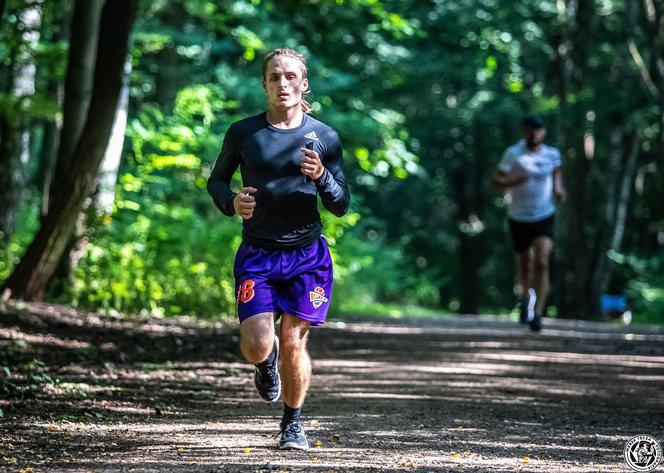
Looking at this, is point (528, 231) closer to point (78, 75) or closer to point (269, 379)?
point (78, 75)

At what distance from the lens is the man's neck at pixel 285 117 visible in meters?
5.98

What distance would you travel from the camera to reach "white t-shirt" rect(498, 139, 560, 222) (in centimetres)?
1333

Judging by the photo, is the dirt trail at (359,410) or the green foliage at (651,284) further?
the green foliage at (651,284)

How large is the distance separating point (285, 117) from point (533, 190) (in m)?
7.86

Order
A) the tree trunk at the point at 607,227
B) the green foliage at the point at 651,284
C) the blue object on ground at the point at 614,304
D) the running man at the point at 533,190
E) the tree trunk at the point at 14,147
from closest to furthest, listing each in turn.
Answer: the running man at the point at 533,190, the tree trunk at the point at 14,147, the green foliage at the point at 651,284, the tree trunk at the point at 607,227, the blue object on ground at the point at 614,304

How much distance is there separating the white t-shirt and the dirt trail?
5.40 ft

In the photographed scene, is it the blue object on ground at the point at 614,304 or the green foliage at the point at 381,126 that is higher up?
the green foliage at the point at 381,126

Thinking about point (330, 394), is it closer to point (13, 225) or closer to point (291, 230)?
point (291, 230)

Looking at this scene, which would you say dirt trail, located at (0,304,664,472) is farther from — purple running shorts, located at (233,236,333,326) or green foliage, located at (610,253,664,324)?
green foliage, located at (610,253,664,324)

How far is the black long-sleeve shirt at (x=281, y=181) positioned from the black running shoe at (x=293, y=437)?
96cm

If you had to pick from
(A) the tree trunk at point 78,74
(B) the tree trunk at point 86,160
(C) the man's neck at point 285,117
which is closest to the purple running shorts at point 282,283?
(C) the man's neck at point 285,117

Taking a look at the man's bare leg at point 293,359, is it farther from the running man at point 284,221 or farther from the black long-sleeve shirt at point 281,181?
the black long-sleeve shirt at point 281,181

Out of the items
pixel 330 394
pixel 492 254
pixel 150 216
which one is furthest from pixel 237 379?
pixel 492 254

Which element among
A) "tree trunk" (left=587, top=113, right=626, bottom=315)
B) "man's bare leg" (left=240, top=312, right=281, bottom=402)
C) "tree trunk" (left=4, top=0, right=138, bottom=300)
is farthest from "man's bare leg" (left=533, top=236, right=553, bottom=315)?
"tree trunk" (left=587, top=113, right=626, bottom=315)
